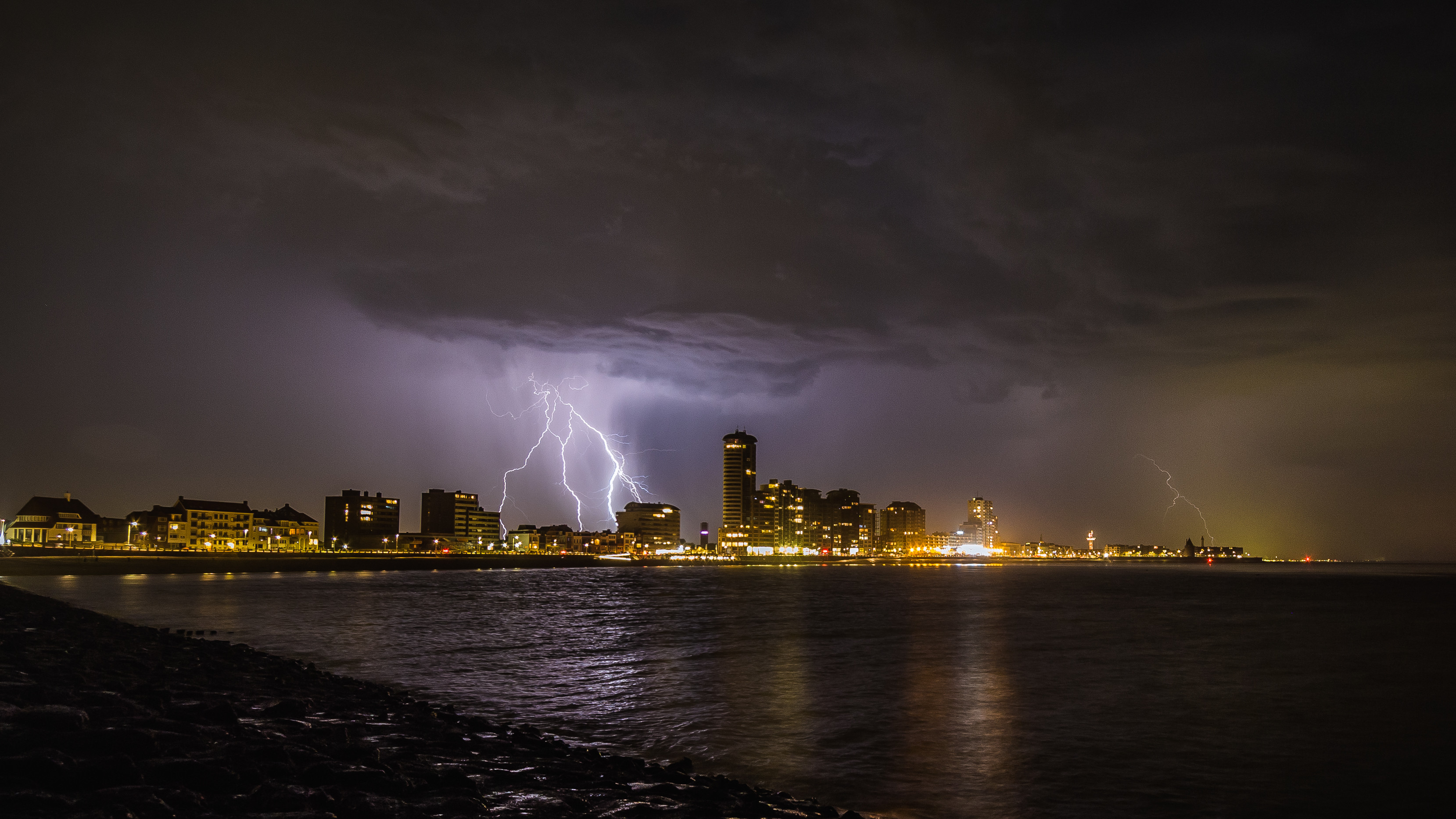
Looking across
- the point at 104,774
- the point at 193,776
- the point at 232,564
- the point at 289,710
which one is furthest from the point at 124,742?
the point at 232,564

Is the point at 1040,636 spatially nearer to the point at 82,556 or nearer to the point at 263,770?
the point at 263,770

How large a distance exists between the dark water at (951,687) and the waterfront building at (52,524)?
377 ft

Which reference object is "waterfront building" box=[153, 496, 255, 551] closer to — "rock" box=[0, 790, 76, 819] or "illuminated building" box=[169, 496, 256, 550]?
"illuminated building" box=[169, 496, 256, 550]

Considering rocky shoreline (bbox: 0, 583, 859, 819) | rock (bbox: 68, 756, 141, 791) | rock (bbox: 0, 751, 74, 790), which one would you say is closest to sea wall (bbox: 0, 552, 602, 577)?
rocky shoreline (bbox: 0, 583, 859, 819)

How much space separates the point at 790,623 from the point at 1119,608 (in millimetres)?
33019

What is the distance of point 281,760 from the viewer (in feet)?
34.6

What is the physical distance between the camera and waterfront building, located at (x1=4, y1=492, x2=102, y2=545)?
15838 cm

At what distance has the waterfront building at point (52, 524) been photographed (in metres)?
158

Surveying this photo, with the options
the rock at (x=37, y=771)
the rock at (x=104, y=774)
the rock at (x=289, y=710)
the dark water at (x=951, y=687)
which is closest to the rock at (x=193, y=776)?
the rock at (x=104, y=774)

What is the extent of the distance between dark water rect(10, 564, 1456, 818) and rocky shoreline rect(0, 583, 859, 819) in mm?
3138

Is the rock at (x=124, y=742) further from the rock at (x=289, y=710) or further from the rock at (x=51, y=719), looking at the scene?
the rock at (x=289, y=710)

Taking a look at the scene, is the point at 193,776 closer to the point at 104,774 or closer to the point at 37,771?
the point at 104,774

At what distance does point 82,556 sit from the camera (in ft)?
412

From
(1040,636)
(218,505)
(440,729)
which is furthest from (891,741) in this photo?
(218,505)
